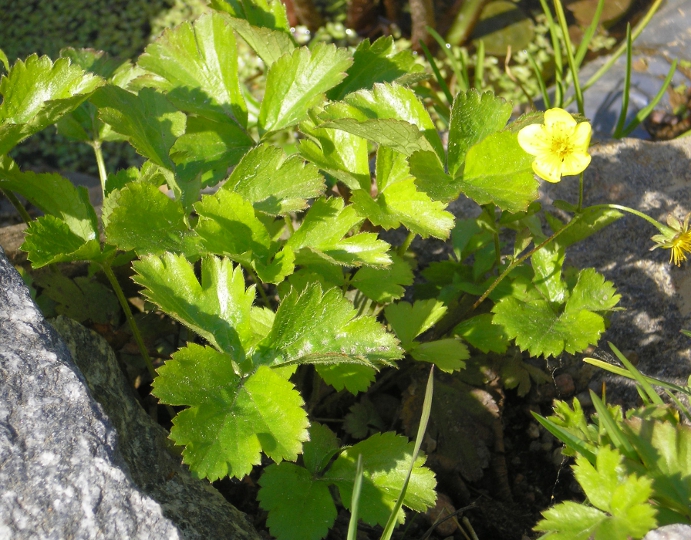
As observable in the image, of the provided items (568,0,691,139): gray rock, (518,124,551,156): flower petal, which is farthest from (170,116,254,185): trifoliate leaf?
(568,0,691,139): gray rock

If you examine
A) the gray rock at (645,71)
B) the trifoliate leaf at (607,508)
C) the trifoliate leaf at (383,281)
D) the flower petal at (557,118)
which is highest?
the flower petal at (557,118)

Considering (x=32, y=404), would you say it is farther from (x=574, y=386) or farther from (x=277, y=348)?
(x=574, y=386)

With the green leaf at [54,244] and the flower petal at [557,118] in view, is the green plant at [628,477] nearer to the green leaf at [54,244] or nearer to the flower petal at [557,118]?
the flower petal at [557,118]

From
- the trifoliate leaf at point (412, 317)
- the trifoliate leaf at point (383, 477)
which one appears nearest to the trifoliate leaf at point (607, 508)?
the trifoliate leaf at point (383, 477)

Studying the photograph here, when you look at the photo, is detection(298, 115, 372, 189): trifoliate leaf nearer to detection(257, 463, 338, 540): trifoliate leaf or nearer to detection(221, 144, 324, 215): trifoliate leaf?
detection(221, 144, 324, 215): trifoliate leaf

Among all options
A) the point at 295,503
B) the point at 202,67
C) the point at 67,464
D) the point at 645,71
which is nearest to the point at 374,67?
the point at 202,67

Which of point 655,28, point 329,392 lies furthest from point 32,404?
point 655,28

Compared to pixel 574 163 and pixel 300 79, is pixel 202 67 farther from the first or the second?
pixel 574 163
